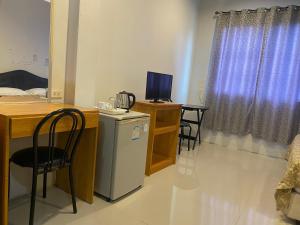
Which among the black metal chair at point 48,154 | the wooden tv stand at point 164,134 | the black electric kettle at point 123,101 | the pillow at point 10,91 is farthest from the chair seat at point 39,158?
the wooden tv stand at point 164,134

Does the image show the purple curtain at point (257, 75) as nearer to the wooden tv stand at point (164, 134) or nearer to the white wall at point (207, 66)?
the white wall at point (207, 66)

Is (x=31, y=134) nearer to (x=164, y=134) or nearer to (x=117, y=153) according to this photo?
(x=117, y=153)

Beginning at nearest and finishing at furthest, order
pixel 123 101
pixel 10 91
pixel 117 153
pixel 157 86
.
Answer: pixel 10 91, pixel 117 153, pixel 123 101, pixel 157 86

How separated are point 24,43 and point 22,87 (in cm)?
38

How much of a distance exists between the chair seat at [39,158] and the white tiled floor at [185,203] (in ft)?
1.59

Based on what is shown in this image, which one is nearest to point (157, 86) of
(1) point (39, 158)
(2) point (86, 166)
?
(2) point (86, 166)

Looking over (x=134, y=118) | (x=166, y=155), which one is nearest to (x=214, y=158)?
(x=166, y=155)

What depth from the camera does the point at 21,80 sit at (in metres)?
2.06

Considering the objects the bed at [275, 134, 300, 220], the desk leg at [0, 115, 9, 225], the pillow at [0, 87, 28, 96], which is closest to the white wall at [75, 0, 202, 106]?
the pillow at [0, 87, 28, 96]

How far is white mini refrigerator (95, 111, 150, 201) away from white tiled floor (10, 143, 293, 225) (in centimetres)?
13

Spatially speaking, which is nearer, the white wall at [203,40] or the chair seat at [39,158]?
the chair seat at [39,158]

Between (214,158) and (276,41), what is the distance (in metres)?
2.26

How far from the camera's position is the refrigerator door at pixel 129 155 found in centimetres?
218

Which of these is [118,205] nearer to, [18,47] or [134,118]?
[134,118]
